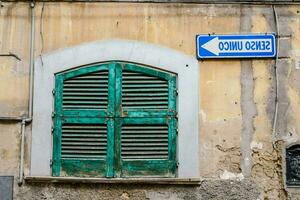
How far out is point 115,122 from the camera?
6488 mm

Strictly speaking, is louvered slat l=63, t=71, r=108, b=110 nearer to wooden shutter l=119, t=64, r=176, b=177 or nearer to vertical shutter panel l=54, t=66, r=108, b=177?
vertical shutter panel l=54, t=66, r=108, b=177

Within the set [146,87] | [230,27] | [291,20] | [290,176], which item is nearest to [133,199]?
[146,87]

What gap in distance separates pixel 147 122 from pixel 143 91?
0.35m

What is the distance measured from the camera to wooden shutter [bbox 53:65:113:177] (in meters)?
6.45

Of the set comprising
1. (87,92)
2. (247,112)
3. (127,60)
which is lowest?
(247,112)

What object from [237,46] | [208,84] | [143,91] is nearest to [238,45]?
[237,46]

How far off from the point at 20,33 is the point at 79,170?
169 centimetres

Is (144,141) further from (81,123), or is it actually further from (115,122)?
(81,123)

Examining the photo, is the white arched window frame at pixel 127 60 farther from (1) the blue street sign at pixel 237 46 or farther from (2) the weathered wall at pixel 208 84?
(1) the blue street sign at pixel 237 46

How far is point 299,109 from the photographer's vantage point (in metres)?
6.50

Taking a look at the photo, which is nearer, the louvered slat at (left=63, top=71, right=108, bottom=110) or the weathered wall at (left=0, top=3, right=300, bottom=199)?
the weathered wall at (left=0, top=3, right=300, bottom=199)

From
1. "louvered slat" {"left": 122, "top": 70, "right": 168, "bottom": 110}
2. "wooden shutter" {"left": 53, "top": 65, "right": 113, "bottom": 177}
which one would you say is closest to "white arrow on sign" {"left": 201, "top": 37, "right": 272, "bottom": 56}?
"louvered slat" {"left": 122, "top": 70, "right": 168, "bottom": 110}

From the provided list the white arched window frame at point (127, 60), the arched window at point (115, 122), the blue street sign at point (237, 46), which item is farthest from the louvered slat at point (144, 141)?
the blue street sign at point (237, 46)

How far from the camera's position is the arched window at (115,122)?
21.2 ft
